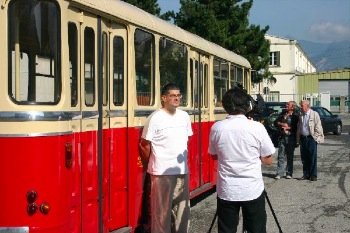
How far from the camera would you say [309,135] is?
13.7m

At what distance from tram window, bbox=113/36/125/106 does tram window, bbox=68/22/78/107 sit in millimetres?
937

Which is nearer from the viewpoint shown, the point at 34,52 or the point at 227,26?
the point at 34,52

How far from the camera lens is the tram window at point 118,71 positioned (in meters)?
6.64

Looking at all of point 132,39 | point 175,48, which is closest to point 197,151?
point 175,48

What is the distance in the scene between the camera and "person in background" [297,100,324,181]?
536 inches

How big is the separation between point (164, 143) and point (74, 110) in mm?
1529

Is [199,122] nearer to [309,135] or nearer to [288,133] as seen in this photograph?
[288,133]

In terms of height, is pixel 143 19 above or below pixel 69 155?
above

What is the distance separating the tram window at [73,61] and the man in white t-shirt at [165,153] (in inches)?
54.1

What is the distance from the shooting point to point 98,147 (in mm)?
6098

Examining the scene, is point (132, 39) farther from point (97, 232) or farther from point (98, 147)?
point (97, 232)

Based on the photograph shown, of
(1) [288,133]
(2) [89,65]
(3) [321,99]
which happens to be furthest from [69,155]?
(3) [321,99]

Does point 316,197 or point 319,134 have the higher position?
point 319,134

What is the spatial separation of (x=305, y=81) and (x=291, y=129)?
60159mm
